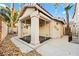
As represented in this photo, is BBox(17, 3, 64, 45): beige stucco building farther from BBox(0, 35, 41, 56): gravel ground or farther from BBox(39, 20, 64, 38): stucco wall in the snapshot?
BBox(0, 35, 41, 56): gravel ground

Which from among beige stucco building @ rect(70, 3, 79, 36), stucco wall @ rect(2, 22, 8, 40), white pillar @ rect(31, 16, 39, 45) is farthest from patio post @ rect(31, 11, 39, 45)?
beige stucco building @ rect(70, 3, 79, 36)

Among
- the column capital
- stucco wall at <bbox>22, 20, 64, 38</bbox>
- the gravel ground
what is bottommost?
the gravel ground

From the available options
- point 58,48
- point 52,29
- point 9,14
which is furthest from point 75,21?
point 9,14

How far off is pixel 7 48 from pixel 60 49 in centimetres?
76

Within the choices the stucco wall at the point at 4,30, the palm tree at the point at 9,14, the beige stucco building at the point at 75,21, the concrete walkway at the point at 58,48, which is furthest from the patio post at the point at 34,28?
the beige stucco building at the point at 75,21

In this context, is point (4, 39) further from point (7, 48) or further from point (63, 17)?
point (63, 17)

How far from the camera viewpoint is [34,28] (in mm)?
2004

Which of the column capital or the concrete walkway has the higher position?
the column capital

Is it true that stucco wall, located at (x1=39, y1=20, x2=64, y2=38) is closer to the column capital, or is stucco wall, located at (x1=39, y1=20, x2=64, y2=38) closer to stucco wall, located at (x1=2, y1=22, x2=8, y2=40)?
the column capital

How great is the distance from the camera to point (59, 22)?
2.02 meters

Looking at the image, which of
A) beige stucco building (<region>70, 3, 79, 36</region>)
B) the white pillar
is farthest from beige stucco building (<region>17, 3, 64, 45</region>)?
beige stucco building (<region>70, 3, 79, 36</region>)

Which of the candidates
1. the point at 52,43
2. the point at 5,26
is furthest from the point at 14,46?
the point at 52,43

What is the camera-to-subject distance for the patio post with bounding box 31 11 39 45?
1978 millimetres

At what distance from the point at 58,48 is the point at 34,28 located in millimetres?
446
